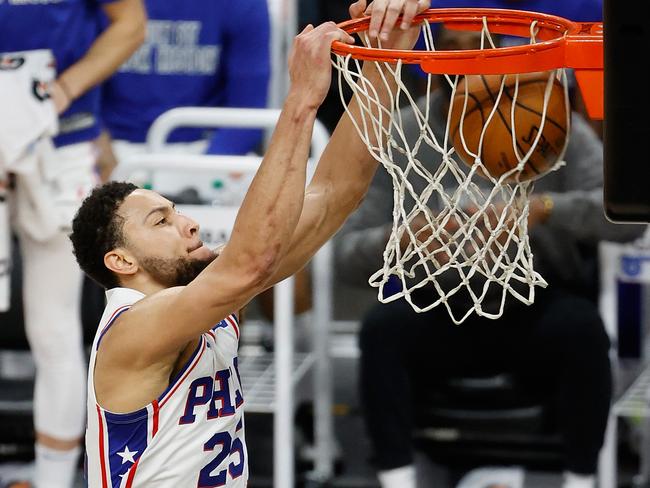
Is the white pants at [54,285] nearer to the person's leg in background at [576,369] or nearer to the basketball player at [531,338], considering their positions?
the basketball player at [531,338]

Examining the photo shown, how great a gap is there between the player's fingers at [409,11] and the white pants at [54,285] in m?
1.85

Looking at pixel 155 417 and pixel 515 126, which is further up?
pixel 515 126

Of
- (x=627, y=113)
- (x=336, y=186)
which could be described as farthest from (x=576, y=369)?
(x=627, y=113)

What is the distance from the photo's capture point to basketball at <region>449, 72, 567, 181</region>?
10.5 feet

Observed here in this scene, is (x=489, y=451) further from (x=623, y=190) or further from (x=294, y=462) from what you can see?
(x=623, y=190)

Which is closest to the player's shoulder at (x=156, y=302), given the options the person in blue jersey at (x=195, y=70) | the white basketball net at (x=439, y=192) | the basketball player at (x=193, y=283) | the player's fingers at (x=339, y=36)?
the basketball player at (x=193, y=283)

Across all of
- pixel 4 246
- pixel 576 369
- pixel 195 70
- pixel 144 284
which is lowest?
pixel 576 369

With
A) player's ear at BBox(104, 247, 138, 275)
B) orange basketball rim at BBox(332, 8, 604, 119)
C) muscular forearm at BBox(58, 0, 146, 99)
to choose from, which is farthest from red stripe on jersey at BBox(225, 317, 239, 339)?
muscular forearm at BBox(58, 0, 146, 99)

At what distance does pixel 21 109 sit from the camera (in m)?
4.61

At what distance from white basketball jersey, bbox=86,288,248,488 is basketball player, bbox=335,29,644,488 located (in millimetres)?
1480

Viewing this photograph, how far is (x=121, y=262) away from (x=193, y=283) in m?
0.38

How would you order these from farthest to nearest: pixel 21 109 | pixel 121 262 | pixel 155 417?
pixel 21 109, pixel 121 262, pixel 155 417

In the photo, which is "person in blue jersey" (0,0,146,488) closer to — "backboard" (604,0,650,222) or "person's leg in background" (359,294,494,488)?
"person's leg in background" (359,294,494,488)

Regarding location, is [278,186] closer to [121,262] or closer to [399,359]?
[121,262]
